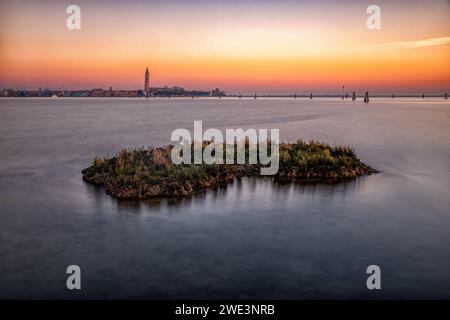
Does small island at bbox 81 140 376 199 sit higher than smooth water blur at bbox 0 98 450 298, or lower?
higher

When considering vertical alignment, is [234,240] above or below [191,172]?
below

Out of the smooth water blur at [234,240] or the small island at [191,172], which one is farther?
the small island at [191,172]

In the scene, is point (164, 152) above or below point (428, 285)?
above

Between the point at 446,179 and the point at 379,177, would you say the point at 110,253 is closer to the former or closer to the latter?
the point at 379,177

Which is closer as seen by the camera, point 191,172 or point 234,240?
point 234,240

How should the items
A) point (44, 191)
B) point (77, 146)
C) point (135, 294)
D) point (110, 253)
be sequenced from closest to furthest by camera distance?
point (135, 294) → point (110, 253) → point (44, 191) → point (77, 146)

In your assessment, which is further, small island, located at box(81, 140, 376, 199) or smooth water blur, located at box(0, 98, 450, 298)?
small island, located at box(81, 140, 376, 199)

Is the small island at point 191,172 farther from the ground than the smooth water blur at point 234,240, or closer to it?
farther from the ground
